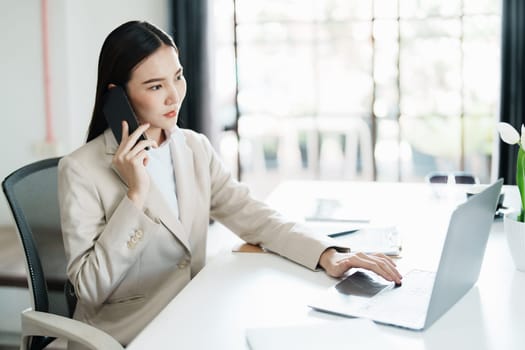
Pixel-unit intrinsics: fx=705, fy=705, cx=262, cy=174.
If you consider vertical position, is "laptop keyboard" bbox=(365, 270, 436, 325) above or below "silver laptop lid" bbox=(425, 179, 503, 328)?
below

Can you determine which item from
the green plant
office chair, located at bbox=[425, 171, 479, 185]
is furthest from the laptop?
office chair, located at bbox=[425, 171, 479, 185]

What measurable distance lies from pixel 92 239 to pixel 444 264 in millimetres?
813

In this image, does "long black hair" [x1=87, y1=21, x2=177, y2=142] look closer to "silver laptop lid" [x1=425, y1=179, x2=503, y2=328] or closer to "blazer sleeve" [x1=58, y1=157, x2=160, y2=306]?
"blazer sleeve" [x1=58, y1=157, x2=160, y2=306]

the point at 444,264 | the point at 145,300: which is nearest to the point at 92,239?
the point at 145,300

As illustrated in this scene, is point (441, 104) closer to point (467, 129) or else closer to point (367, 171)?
point (467, 129)

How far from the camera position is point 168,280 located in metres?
1.81

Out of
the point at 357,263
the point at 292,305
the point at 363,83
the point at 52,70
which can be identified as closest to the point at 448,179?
the point at 357,263

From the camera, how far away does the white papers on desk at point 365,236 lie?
1810 mm

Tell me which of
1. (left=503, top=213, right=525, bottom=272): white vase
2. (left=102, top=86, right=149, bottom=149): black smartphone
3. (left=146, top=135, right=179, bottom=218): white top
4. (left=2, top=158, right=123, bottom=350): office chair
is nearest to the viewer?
(left=2, top=158, right=123, bottom=350): office chair

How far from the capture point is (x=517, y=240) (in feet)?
5.33

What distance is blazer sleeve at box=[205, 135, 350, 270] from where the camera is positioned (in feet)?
5.64

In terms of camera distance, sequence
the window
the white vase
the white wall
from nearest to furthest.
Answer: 1. the white vase
2. the white wall
3. the window

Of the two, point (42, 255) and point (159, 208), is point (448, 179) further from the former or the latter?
point (42, 255)

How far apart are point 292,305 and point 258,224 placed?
52 centimetres
